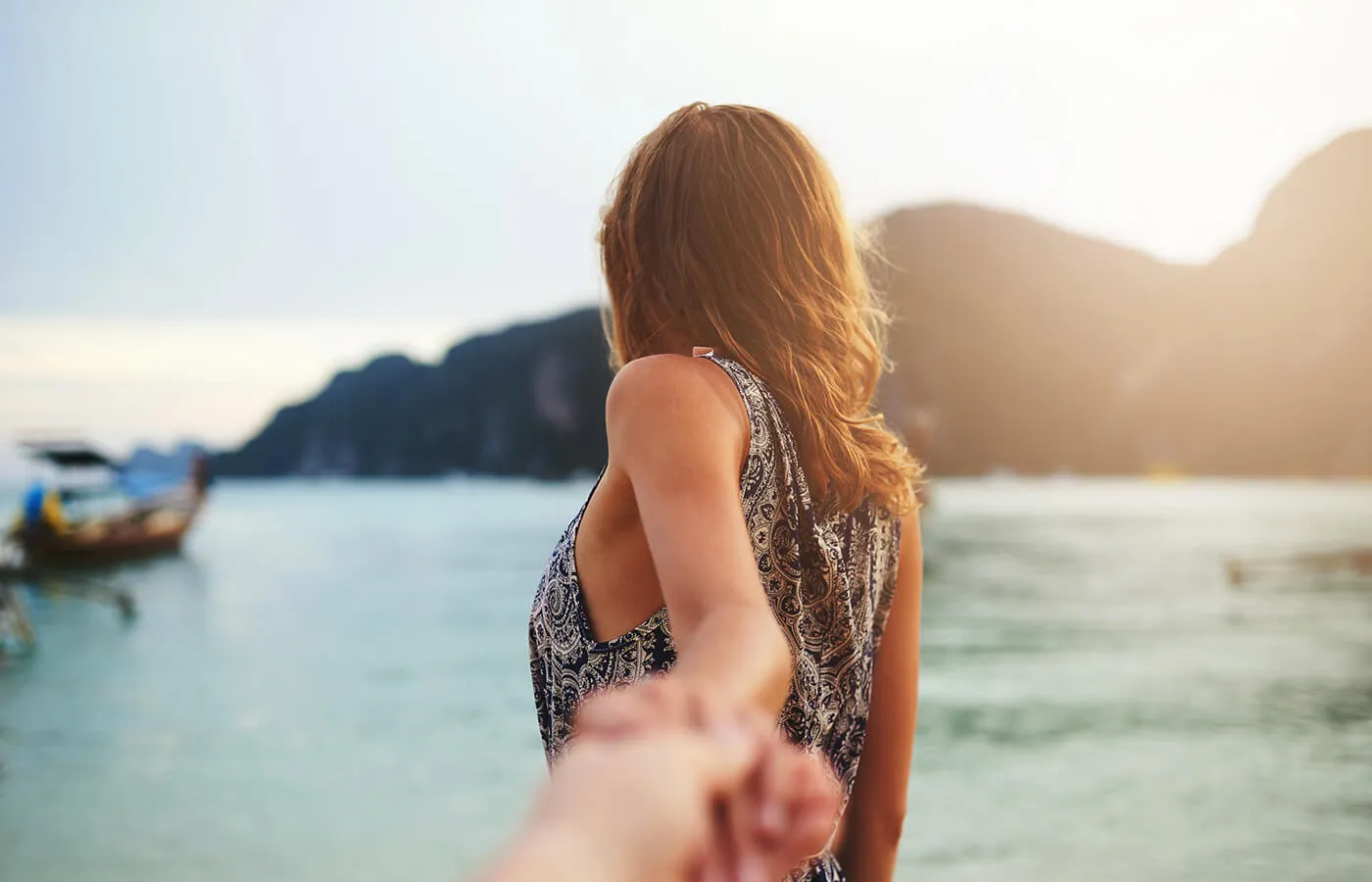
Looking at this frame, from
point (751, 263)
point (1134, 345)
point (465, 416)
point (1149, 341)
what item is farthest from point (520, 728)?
point (465, 416)

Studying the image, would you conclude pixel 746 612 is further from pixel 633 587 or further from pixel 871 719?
pixel 871 719

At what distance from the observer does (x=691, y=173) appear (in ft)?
3.90

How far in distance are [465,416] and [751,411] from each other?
124 m

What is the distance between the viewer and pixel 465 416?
122500 mm

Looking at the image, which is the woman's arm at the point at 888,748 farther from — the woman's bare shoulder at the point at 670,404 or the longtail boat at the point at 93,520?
the longtail boat at the point at 93,520

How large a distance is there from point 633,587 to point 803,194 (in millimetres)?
439

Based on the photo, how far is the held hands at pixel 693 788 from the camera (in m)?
0.44

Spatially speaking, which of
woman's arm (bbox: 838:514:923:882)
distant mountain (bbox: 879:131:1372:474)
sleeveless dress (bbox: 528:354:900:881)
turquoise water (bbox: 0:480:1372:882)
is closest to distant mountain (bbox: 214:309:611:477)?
distant mountain (bbox: 879:131:1372:474)

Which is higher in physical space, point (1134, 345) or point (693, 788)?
point (693, 788)

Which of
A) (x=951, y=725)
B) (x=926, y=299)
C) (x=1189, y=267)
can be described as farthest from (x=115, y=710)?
(x=1189, y=267)

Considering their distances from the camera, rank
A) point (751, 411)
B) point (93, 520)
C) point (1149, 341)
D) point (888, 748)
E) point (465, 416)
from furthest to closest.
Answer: point (465, 416) < point (1149, 341) < point (93, 520) < point (888, 748) < point (751, 411)

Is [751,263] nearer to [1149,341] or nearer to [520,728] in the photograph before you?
[520,728]

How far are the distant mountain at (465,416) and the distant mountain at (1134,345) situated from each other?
106cm

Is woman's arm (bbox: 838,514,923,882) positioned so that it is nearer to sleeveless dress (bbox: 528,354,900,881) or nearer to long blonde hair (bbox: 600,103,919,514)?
sleeveless dress (bbox: 528,354,900,881)
